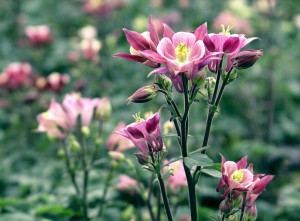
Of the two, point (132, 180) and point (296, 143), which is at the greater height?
point (132, 180)

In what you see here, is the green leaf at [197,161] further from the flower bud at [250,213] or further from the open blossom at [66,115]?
the open blossom at [66,115]

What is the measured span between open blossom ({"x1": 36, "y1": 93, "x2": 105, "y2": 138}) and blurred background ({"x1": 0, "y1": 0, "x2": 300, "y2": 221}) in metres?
0.39

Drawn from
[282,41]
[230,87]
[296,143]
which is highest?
[282,41]

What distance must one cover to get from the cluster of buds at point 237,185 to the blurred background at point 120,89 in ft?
3.42

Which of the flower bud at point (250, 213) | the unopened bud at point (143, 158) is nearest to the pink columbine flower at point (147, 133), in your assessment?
the unopened bud at point (143, 158)

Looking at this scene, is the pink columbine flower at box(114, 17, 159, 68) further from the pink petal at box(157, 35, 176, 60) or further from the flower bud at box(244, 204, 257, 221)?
the flower bud at box(244, 204, 257, 221)

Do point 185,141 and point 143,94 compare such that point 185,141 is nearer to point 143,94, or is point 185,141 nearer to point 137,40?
point 143,94

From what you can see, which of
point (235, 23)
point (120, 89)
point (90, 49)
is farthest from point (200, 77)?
point (235, 23)

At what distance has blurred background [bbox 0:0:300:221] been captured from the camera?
11.3 feet

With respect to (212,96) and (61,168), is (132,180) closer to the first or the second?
(212,96)

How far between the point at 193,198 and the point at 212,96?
32 cm

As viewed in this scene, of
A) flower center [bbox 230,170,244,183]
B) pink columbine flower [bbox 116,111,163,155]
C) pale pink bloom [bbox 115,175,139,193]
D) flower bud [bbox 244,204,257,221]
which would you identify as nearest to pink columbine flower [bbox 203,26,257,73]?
pink columbine flower [bbox 116,111,163,155]

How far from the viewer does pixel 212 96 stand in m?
1.78

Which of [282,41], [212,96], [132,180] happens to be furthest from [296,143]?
[212,96]
